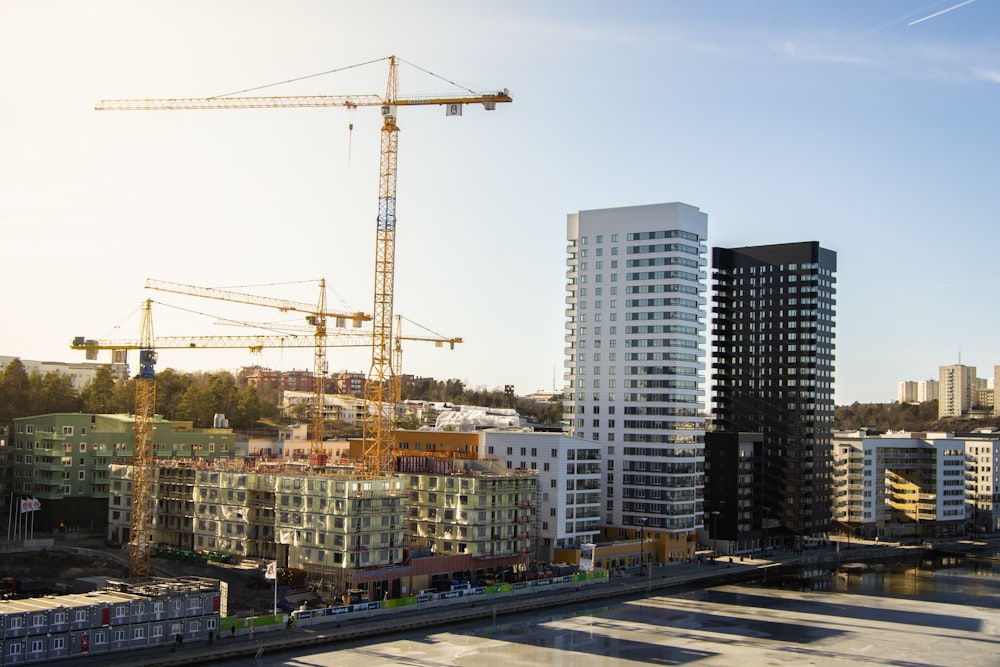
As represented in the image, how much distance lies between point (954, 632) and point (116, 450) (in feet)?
283

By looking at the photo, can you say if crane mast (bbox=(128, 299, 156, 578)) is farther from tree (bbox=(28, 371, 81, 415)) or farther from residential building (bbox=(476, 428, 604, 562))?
tree (bbox=(28, 371, 81, 415))

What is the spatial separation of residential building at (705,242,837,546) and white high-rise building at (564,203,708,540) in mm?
26376

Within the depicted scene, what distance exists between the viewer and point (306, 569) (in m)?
82.2

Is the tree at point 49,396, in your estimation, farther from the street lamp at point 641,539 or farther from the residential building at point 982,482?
the residential building at point 982,482

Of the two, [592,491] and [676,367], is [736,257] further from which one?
[592,491]

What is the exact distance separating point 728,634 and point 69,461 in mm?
74158

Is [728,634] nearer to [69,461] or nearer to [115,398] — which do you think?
[69,461]

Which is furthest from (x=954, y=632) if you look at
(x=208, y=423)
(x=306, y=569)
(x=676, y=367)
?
(x=208, y=423)

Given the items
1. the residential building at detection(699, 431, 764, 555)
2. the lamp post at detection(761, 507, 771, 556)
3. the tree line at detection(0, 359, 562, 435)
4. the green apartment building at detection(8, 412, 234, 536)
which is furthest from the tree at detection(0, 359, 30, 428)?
the lamp post at detection(761, 507, 771, 556)

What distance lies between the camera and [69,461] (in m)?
113

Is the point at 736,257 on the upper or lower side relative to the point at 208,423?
upper

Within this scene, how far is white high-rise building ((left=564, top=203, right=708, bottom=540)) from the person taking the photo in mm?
111688

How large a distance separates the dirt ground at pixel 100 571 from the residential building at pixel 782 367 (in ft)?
247

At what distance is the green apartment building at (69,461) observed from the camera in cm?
11219
